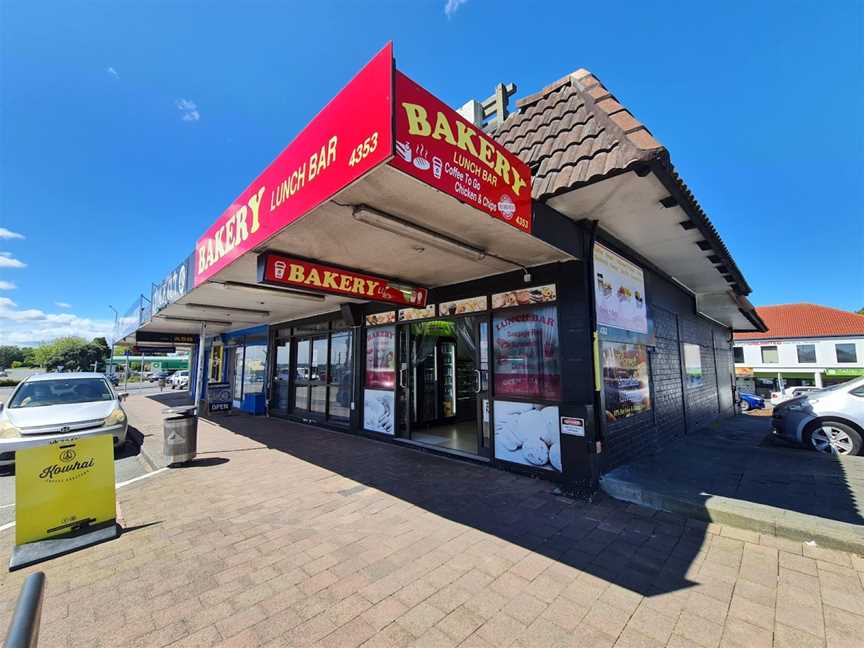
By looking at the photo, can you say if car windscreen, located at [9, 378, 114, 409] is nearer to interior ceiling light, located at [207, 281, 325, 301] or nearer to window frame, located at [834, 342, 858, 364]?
interior ceiling light, located at [207, 281, 325, 301]

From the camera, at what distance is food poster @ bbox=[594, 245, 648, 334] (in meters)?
4.95

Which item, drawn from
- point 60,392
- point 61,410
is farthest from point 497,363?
point 60,392

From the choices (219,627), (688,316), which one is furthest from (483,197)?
(688,316)

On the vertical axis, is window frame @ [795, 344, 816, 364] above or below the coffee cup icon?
below

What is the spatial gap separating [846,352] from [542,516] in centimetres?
3534

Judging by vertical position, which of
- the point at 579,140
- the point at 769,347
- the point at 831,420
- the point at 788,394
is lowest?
the point at 788,394

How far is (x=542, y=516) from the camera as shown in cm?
374

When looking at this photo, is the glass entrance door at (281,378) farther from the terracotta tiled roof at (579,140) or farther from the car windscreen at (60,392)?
the terracotta tiled roof at (579,140)

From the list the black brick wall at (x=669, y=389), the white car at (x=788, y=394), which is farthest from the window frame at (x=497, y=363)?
the white car at (x=788, y=394)

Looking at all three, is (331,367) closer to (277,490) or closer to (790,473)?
(277,490)

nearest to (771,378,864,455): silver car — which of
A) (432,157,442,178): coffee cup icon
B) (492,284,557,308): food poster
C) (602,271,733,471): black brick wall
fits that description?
(602,271,733,471): black brick wall

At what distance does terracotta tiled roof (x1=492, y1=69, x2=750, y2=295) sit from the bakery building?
2 cm

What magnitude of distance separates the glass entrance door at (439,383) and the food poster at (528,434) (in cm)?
84

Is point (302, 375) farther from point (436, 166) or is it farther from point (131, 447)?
point (436, 166)
